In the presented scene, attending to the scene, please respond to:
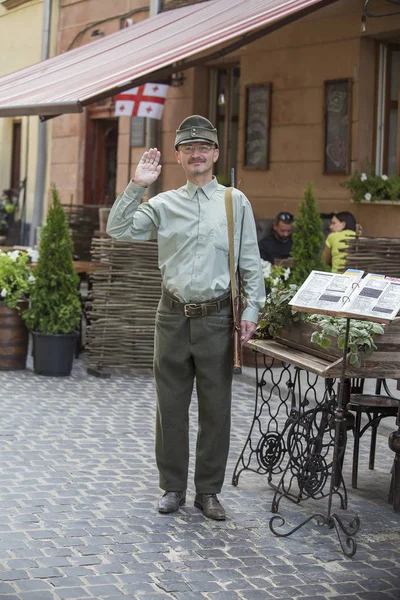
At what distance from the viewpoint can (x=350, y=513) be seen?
607 centimetres

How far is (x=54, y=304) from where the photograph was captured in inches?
406

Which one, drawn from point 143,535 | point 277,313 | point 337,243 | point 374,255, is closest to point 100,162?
point 337,243

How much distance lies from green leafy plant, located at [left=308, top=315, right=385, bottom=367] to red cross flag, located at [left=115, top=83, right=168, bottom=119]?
8777mm

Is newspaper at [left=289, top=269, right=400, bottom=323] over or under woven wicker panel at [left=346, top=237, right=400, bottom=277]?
under

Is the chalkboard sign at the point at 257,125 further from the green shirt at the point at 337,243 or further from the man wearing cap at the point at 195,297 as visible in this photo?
the man wearing cap at the point at 195,297

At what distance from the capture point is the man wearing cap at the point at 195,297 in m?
5.77

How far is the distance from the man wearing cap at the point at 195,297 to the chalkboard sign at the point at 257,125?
950 cm

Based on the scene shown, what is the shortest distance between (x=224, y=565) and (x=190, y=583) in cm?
31

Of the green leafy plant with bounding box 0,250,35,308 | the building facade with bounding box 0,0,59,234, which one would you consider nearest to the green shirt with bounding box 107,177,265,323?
the green leafy plant with bounding box 0,250,35,308

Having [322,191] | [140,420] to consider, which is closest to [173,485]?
[140,420]

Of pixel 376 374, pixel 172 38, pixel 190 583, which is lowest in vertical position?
pixel 190 583

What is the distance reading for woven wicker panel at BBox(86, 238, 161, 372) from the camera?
1038 centimetres

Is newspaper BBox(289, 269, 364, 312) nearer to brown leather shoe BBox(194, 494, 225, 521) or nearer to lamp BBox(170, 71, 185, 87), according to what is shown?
brown leather shoe BBox(194, 494, 225, 521)

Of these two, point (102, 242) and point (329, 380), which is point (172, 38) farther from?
point (329, 380)
